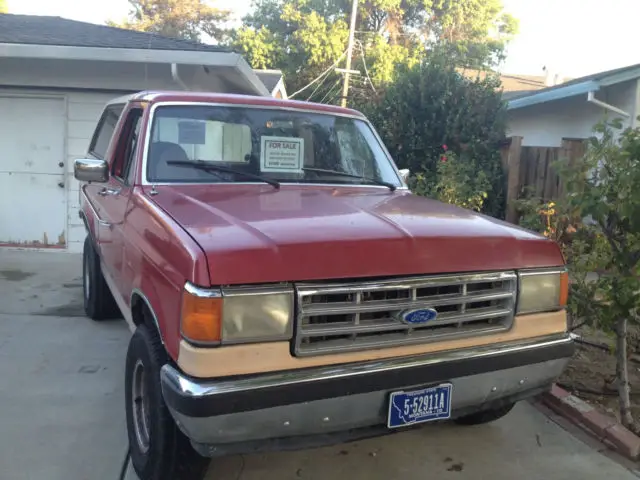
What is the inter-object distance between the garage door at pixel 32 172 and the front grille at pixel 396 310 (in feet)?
23.4

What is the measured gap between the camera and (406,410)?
8.57 ft

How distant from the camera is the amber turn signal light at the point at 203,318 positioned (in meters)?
2.29

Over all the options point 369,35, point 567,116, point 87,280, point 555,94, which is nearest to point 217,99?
point 87,280

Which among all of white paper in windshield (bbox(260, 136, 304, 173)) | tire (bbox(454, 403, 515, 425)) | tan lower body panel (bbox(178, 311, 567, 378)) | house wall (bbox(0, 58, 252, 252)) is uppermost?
house wall (bbox(0, 58, 252, 252))

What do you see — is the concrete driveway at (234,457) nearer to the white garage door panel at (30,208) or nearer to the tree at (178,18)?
the white garage door panel at (30,208)

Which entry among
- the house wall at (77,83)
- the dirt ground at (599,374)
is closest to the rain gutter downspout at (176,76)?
the house wall at (77,83)

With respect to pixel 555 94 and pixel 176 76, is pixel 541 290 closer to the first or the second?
pixel 176 76

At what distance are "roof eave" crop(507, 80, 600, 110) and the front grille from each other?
8.73 m

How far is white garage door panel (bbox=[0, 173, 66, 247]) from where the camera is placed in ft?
27.9

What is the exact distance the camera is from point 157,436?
265 cm

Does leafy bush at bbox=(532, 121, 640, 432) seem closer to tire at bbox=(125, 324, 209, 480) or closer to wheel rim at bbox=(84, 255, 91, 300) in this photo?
tire at bbox=(125, 324, 209, 480)

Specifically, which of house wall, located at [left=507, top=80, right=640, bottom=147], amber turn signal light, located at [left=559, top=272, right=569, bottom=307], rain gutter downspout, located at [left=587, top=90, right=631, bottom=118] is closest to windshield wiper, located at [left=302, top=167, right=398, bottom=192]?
amber turn signal light, located at [left=559, top=272, right=569, bottom=307]

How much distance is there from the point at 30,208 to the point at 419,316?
24.6 ft

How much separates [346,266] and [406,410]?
2.29ft
